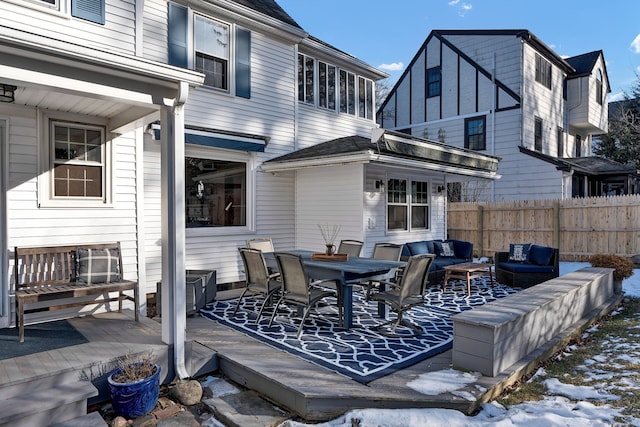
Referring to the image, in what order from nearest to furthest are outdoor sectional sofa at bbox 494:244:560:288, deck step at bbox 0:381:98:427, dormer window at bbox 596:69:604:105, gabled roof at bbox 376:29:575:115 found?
deck step at bbox 0:381:98:427 < outdoor sectional sofa at bbox 494:244:560:288 < gabled roof at bbox 376:29:575:115 < dormer window at bbox 596:69:604:105

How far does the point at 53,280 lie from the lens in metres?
4.99

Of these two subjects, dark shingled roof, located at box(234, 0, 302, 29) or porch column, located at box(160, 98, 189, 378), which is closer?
porch column, located at box(160, 98, 189, 378)

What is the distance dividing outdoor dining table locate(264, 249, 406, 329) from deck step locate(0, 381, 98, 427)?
117 inches

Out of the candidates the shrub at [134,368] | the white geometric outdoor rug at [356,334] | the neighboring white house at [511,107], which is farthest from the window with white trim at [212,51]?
the neighboring white house at [511,107]

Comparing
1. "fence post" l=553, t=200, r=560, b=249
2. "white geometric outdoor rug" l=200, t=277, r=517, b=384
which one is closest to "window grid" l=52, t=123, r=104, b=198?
"white geometric outdoor rug" l=200, t=277, r=517, b=384

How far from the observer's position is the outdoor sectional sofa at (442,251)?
8.95m

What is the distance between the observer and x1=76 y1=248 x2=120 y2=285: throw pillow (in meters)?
5.02

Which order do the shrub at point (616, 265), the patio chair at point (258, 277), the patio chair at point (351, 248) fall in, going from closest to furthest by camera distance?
the patio chair at point (258, 277) < the patio chair at point (351, 248) < the shrub at point (616, 265)

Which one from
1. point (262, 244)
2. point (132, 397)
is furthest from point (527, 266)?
point (132, 397)

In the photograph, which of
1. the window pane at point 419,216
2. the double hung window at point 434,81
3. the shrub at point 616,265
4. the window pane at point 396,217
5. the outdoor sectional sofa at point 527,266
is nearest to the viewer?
the shrub at point 616,265

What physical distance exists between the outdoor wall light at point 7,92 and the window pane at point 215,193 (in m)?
3.31

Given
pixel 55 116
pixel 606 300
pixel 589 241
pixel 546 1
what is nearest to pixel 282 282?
pixel 55 116

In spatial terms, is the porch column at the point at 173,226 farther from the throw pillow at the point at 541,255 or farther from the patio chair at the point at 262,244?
the throw pillow at the point at 541,255

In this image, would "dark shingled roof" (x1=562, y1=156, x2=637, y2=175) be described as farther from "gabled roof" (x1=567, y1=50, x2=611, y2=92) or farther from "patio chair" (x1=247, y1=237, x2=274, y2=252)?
"patio chair" (x1=247, y1=237, x2=274, y2=252)
